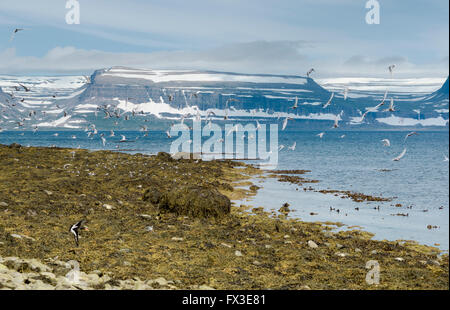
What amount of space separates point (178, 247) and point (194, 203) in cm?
510

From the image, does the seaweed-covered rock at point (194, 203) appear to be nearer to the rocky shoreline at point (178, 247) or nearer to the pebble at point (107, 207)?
the rocky shoreline at point (178, 247)

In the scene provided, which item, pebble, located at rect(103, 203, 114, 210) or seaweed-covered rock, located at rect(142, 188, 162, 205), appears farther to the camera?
seaweed-covered rock, located at rect(142, 188, 162, 205)

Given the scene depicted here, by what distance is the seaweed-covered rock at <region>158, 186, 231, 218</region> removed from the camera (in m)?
19.1

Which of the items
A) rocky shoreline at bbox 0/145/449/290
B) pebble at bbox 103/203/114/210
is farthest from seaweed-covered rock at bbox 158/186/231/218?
pebble at bbox 103/203/114/210

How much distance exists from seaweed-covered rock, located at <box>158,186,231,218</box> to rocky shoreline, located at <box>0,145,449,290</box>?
0.05m

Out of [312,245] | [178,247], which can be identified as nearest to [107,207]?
[178,247]

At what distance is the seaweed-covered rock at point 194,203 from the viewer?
19125mm

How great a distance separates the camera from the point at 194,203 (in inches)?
755

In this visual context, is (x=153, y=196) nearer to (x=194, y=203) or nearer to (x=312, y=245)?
(x=194, y=203)

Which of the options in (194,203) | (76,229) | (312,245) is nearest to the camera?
(76,229)

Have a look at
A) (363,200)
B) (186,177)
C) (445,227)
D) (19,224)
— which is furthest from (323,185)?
(19,224)

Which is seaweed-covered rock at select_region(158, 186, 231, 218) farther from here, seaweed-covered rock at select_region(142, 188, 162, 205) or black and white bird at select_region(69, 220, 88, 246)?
black and white bird at select_region(69, 220, 88, 246)

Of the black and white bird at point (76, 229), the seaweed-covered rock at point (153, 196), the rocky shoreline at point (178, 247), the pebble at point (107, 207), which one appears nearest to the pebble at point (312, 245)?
the rocky shoreline at point (178, 247)
